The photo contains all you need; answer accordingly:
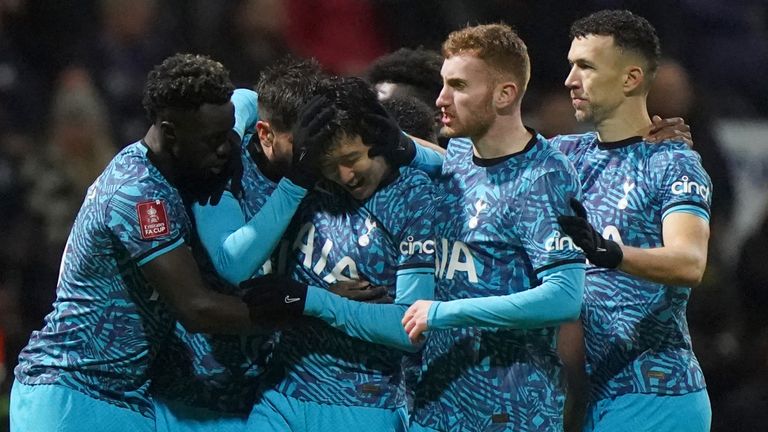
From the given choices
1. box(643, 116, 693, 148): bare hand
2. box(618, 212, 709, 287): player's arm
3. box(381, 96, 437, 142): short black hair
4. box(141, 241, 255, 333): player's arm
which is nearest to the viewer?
box(141, 241, 255, 333): player's arm

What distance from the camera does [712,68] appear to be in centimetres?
738

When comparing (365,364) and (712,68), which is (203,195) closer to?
(365,364)

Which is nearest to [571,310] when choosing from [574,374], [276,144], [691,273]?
[691,273]

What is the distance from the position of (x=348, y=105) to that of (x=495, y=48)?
516 mm

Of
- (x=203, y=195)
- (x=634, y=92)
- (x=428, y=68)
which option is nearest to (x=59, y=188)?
(x=428, y=68)

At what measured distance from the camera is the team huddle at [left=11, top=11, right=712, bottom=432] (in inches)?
148

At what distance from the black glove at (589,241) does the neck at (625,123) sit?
612 mm

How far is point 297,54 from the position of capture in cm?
754

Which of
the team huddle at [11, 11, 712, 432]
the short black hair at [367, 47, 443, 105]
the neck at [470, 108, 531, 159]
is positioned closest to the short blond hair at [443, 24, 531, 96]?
the team huddle at [11, 11, 712, 432]

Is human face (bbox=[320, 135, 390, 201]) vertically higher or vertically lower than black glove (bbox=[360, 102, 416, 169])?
lower

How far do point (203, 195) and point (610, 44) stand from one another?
146 cm

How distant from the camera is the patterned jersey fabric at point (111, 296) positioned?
3.78 metres

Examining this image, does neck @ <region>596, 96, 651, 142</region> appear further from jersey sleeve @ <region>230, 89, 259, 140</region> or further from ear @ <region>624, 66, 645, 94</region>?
jersey sleeve @ <region>230, 89, 259, 140</region>

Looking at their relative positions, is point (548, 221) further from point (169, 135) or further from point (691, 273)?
point (169, 135)
